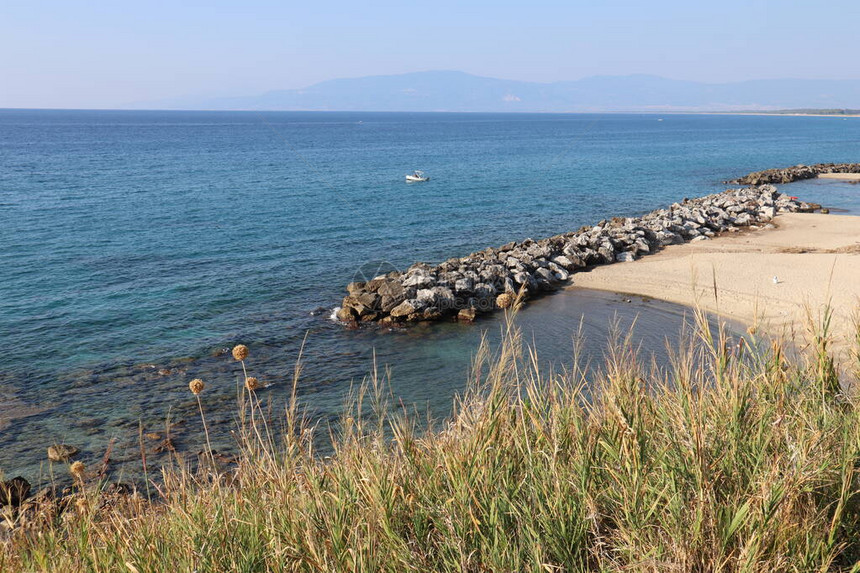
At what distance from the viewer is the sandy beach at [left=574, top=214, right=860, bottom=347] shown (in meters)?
19.6

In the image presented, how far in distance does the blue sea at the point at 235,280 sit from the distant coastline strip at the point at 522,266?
1133mm

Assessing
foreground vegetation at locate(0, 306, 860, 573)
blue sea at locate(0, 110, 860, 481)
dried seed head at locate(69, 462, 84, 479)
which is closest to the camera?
foreground vegetation at locate(0, 306, 860, 573)

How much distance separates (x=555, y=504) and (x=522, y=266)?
20234 millimetres

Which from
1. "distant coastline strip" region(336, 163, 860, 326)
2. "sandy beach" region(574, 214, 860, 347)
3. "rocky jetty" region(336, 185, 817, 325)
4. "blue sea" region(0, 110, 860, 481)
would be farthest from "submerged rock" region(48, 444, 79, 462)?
"sandy beach" region(574, 214, 860, 347)

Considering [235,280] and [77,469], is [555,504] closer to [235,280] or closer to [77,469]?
[77,469]

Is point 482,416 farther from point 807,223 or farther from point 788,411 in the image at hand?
point 807,223

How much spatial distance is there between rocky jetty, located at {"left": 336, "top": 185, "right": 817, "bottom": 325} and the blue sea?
1.17 metres

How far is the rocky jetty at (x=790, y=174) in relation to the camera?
54.0 m

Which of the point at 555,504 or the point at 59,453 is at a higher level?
the point at 555,504

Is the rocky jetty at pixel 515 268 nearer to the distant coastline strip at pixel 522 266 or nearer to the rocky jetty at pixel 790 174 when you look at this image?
the distant coastline strip at pixel 522 266

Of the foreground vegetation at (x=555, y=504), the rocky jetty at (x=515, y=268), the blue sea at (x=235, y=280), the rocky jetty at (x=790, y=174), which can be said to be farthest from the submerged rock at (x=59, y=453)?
the rocky jetty at (x=790, y=174)

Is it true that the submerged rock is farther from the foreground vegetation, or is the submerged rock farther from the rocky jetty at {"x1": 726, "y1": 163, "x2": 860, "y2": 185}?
the rocky jetty at {"x1": 726, "y1": 163, "x2": 860, "y2": 185}

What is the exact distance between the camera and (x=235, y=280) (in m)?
25.5

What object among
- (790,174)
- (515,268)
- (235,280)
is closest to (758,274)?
(515,268)
